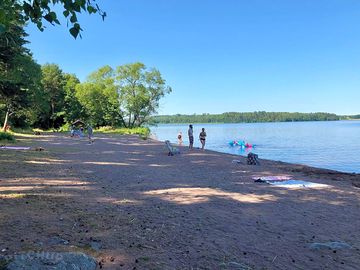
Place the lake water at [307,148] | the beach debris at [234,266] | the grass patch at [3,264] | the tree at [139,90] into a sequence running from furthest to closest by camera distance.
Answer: the tree at [139,90] → the lake water at [307,148] → the beach debris at [234,266] → the grass patch at [3,264]

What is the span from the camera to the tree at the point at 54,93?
7550cm

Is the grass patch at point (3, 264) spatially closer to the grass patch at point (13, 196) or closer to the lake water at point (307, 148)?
the grass patch at point (13, 196)

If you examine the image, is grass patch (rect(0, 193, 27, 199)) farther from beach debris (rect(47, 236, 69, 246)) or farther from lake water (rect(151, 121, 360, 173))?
lake water (rect(151, 121, 360, 173))

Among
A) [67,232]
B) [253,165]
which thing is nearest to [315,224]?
[67,232]

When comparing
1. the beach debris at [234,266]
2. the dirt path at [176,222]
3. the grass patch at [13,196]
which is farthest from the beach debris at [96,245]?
the grass patch at [13,196]

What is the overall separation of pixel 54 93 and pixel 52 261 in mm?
78878

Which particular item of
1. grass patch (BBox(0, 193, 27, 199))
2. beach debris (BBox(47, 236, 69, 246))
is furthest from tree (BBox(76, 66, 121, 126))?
beach debris (BBox(47, 236, 69, 246))

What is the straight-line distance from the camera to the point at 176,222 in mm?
6625

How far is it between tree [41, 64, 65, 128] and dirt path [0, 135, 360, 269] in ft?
223

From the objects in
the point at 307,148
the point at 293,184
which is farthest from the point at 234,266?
the point at 307,148

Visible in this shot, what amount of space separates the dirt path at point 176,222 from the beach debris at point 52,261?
→ 28 cm

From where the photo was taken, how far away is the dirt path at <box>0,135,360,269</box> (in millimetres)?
4930

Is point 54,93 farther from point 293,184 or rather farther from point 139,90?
point 293,184

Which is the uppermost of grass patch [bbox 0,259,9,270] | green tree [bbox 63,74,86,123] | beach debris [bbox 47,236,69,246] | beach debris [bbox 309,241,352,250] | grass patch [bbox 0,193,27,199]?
green tree [bbox 63,74,86,123]
